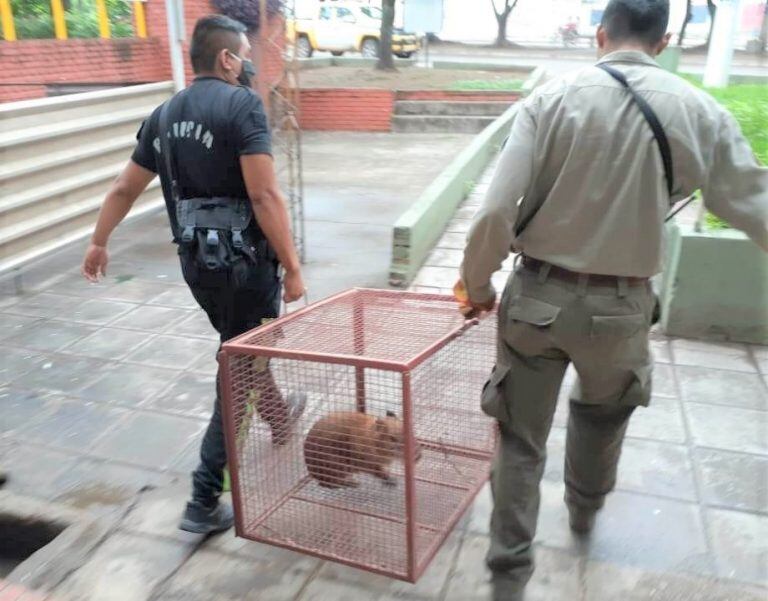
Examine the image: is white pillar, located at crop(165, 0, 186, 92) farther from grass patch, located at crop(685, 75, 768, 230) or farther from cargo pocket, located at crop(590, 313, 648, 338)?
cargo pocket, located at crop(590, 313, 648, 338)

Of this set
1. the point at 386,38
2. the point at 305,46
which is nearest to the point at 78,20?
the point at 386,38

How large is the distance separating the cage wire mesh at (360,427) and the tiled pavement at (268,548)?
128mm

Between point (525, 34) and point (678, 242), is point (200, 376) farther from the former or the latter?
point (525, 34)

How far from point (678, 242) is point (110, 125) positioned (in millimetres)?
5595

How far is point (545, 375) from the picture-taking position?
2.32 meters

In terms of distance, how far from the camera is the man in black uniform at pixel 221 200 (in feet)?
8.65

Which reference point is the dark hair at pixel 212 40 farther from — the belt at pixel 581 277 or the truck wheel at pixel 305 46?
the truck wheel at pixel 305 46

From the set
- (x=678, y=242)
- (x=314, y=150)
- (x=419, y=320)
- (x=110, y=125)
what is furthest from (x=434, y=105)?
(x=419, y=320)

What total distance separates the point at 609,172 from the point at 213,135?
4.69 feet

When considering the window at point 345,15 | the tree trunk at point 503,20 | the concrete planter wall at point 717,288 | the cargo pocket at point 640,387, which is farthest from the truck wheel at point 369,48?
the cargo pocket at point 640,387

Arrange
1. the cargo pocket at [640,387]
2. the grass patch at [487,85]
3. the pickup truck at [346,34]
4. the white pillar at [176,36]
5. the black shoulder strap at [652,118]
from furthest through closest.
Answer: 1. the pickup truck at [346,34]
2. the grass patch at [487,85]
3. the white pillar at [176,36]
4. the cargo pocket at [640,387]
5. the black shoulder strap at [652,118]

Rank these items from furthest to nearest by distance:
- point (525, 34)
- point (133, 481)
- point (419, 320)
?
1. point (525, 34)
2. point (133, 481)
3. point (419, 320)

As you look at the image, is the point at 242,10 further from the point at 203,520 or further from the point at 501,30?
the point at 501,30

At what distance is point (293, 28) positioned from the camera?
6.14 meters
